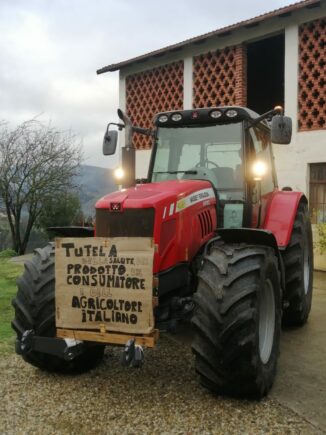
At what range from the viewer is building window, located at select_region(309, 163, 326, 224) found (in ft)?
32.9

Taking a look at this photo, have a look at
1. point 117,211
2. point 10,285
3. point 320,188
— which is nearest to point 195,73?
point 320,188

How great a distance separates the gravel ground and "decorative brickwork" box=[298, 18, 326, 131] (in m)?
7.53

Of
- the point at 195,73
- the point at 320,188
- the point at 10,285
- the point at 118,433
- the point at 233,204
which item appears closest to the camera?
the point at 118,433

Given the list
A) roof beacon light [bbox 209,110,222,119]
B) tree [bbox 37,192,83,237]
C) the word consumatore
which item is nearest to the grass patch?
the word consumatore

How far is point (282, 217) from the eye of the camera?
15.9 feet

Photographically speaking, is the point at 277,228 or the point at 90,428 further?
the point at 277,228

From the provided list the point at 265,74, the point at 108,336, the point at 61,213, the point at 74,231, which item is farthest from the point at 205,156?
the point at 61,213

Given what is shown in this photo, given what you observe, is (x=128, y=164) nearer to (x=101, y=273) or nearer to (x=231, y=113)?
(x=231, y=113)

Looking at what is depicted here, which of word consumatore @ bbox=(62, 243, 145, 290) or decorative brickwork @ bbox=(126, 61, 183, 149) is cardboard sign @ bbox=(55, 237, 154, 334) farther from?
decorative brickwork @ bbox=(126, 61, 183, 149)

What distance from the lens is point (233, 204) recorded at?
4.35 metres

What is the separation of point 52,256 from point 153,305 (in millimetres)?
1039

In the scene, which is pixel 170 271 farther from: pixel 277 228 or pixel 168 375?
pixel 277 228

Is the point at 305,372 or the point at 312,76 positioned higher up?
the point at 312,76

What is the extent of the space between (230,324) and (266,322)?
714 millimetres
